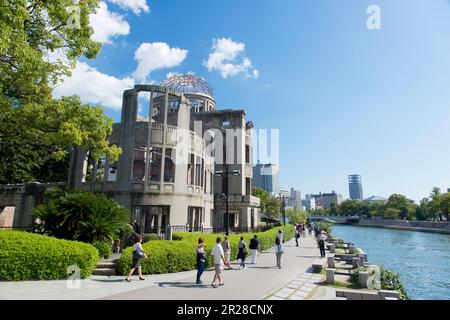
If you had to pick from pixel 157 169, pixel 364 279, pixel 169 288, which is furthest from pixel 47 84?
pixel 157 169

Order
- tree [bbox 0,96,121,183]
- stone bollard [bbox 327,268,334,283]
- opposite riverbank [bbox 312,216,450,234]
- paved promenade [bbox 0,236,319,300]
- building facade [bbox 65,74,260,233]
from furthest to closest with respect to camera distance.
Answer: opposite riverbank [bbox 312,216,450,234] → building facade [bbox 65,74,260,233] → tree [bbox 0,96,121,183] → stone bollard [bbox 327,268,334,283] → paved promenade [bbox 0,236,319,300]

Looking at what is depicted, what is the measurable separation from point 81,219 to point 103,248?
6.25 feet

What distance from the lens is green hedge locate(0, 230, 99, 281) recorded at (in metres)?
10.8

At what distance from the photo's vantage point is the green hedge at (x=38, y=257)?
10828 mm

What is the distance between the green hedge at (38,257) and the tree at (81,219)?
248 centimetres

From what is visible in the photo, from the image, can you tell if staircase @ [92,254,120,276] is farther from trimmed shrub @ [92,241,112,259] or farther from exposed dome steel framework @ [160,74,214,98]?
exposed dome steel framework @ [160,74,214,98]

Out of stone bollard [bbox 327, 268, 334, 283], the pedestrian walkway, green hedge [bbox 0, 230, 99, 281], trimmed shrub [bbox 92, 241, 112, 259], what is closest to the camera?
the pedestrian walkway

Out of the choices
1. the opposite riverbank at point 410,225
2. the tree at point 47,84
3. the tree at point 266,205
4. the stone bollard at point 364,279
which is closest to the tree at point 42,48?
the tree at point 47,84

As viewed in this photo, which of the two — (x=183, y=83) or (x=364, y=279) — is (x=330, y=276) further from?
(x=183, y=83)

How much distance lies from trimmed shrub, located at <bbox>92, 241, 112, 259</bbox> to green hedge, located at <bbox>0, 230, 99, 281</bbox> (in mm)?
2193

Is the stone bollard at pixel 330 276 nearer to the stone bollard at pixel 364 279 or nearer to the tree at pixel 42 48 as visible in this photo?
the stone bollard at pixel 364 279

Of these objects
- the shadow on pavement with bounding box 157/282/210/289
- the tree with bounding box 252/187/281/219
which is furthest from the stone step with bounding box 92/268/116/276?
the tree with bounding box 252/187/281/219

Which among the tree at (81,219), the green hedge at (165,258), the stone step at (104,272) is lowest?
the stone step at (104,272)
